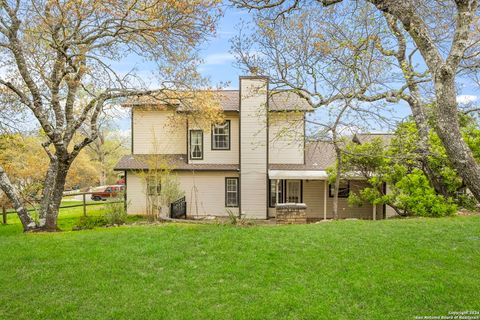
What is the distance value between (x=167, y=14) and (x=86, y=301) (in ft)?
26.7

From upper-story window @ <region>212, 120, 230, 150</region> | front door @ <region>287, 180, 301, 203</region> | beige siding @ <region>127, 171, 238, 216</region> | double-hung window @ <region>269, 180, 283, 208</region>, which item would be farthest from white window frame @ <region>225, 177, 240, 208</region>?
front door @ <region>287, 180, 301, 203</region>

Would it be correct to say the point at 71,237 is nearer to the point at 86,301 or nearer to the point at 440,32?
the point at 86,301

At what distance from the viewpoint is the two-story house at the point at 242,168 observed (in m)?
17.3

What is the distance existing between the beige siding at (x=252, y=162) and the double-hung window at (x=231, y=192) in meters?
0.65

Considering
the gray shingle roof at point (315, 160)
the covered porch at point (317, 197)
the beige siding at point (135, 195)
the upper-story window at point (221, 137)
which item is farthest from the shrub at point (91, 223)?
the gray shingle roof at point (315, 160)

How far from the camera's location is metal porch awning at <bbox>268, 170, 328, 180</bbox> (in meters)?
15.9

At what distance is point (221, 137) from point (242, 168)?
6.61 feet

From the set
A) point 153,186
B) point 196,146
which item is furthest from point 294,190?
point 153,186

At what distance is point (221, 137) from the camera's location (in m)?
18.1

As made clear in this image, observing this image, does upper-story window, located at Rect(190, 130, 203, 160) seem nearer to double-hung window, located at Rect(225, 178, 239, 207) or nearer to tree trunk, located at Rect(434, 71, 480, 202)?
double-hung window, located at Rect(225, 178, 239, 207)

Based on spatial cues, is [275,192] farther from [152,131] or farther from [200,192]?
[152,131]

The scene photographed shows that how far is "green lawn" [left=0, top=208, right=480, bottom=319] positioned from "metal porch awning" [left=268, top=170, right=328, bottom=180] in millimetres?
6472

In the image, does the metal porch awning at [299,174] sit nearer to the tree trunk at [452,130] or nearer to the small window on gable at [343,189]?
the small window on gable at [343,189]

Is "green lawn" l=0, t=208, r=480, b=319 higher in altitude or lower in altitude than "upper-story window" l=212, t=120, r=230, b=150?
lower
